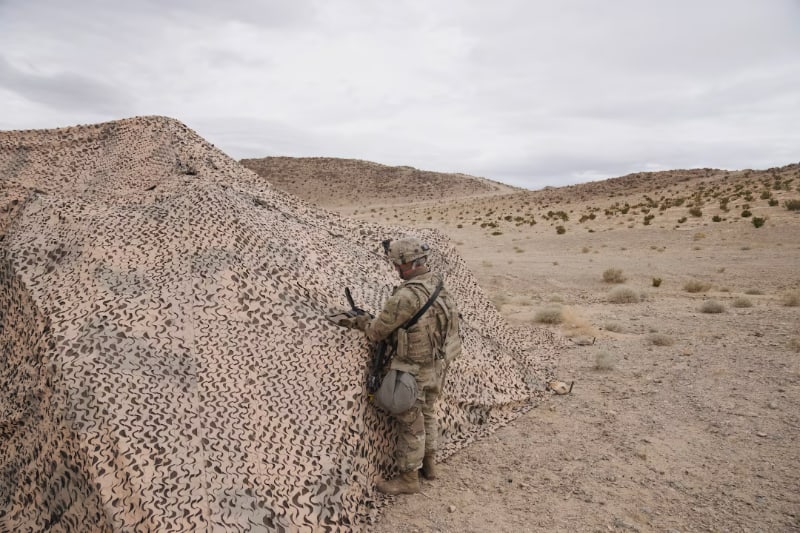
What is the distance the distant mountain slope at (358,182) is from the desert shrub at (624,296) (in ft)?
154

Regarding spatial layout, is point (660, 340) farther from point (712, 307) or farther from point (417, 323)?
point (417, 323)

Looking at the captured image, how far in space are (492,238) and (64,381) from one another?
68.7ft

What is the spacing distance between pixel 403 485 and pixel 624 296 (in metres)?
7.86

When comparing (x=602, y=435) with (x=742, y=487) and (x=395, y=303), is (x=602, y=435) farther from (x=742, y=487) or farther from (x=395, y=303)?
(x=395, y=303)

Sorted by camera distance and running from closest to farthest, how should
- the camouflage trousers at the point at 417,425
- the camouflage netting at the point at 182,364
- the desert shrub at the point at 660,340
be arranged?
the camouflage netting at the point at 182,364 < the camouflage trousers at the point at 417,425 < the desert shrub at the point at 660,340

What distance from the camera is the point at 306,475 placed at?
3439 mm

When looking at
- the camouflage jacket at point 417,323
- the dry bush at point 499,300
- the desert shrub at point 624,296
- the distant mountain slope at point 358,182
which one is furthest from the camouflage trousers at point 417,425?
the distant mountain slope at point 358,182

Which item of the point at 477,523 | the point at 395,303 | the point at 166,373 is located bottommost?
the point at 477,523

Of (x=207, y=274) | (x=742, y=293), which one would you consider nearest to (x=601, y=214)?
(x=742, y=293)

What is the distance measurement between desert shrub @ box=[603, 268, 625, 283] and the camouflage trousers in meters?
9.98

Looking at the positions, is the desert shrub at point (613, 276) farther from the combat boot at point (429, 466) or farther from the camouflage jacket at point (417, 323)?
the camouflage jacket at point (417, 323)

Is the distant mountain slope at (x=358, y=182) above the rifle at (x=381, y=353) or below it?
above

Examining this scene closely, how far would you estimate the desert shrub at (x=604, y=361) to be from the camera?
6.52 metres

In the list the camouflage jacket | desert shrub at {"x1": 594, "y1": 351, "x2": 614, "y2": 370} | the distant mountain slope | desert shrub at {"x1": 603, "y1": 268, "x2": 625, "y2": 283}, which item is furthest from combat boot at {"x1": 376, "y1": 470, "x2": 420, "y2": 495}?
the distant mountain slope
